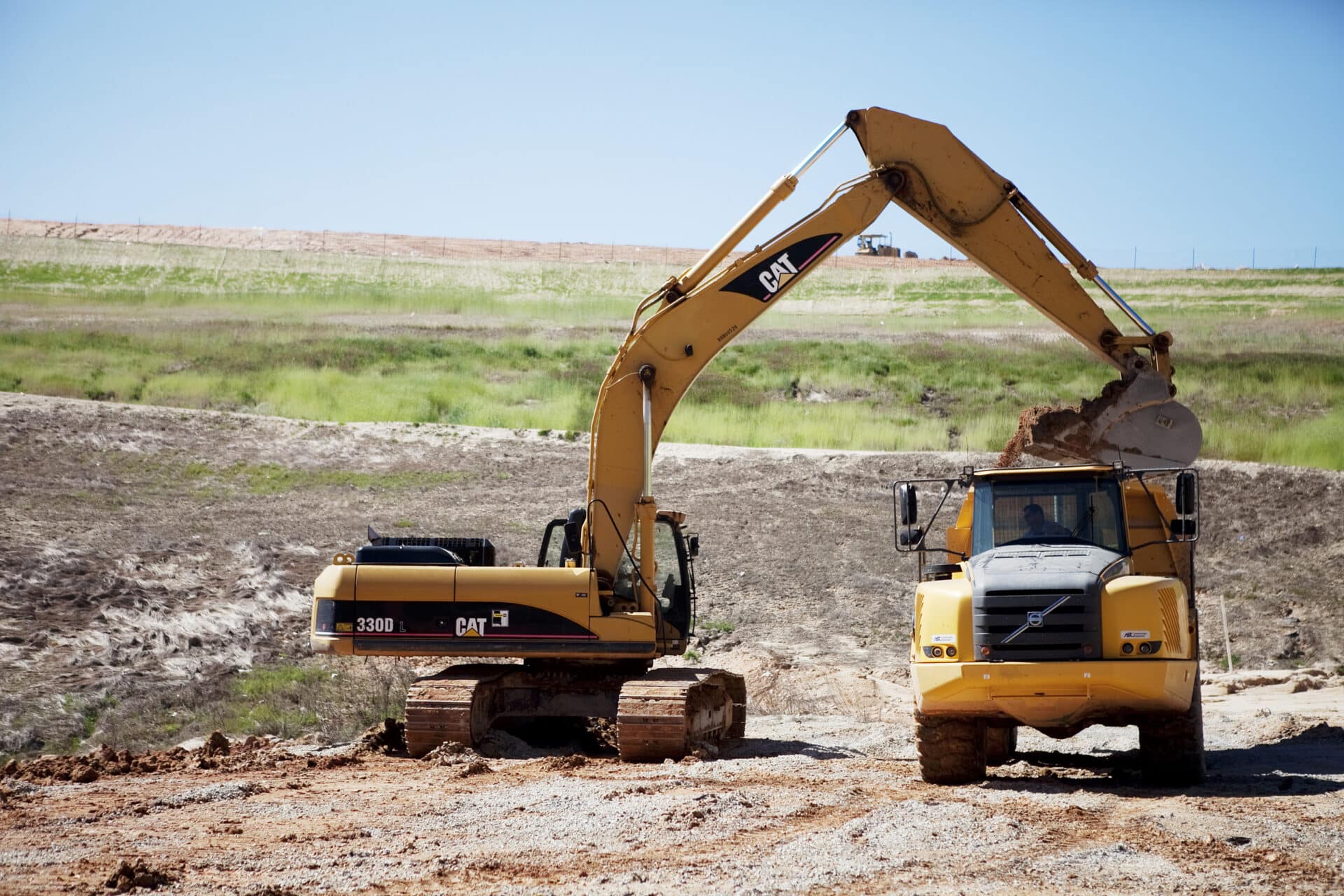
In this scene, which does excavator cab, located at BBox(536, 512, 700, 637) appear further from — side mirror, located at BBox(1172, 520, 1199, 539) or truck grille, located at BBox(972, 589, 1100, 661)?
side mirror, located at BBox(1172, 520, 1199, 539)

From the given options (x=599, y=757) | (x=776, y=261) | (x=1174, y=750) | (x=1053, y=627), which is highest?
(x=776, y=261)

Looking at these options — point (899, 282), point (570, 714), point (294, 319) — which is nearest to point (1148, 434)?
point (570, 714)

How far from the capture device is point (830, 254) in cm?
1441

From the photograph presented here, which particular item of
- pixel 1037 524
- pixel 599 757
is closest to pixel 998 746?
pixel 1037 524

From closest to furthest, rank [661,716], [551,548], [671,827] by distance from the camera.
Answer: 1. [671,827]
2. [661,716]
3. [551,548]

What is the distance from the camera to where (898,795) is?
11000 millimetres

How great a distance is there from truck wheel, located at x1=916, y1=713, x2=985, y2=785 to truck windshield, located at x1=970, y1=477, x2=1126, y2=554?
150 cm

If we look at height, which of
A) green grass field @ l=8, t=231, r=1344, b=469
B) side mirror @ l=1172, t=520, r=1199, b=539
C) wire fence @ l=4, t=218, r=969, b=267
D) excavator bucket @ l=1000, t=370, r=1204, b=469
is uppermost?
wire fence @ l=4, t=218, r=969, b=267

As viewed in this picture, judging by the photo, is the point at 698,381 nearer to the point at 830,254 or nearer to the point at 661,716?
the point at 830,254

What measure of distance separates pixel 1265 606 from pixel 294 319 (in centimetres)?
4074

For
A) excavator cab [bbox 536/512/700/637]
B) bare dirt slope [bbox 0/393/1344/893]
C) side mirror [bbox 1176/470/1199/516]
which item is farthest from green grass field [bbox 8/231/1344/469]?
side mirror [bbox 1176/470/1199/516]

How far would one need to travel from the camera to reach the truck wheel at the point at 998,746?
13.9 metres

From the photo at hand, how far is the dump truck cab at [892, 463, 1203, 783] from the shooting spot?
35.7ft

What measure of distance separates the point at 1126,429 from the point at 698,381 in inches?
1130
